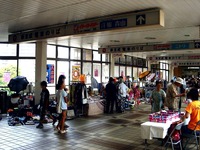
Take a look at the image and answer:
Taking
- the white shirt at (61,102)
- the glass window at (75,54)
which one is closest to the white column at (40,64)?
the white shirt at (61,102)

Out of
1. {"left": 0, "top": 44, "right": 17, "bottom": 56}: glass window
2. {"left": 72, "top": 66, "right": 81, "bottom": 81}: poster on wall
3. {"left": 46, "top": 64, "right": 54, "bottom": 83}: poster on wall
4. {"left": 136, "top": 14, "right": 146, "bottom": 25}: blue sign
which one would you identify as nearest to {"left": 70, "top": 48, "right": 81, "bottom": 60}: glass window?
{"left": 72, "top": 66, "right": 81, "bottom": 81}: poster on wall

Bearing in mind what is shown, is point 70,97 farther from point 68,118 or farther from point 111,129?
point 111,129

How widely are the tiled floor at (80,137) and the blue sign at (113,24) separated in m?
3.15

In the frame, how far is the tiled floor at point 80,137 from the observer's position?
229 inches

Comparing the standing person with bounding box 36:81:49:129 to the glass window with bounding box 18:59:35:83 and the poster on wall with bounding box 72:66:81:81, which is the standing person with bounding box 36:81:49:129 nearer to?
the glass window with bounding box 18:59:35:83

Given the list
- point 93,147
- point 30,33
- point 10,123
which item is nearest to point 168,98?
point 93,147

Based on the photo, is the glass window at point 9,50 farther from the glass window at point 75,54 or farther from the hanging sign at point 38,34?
the glass window at point 75,54

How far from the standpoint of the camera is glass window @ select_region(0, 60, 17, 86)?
40.8 ft

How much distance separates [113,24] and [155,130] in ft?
11.3

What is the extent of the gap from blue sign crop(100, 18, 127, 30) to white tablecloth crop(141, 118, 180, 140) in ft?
10.0

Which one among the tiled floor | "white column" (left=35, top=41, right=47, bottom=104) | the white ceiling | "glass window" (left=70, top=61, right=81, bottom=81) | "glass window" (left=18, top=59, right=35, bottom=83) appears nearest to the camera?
the tiled floor

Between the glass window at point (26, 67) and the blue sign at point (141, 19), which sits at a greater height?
the blue sign at point (141, 19)

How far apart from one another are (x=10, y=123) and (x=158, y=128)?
543 cm

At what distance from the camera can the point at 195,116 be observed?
5.07 m
